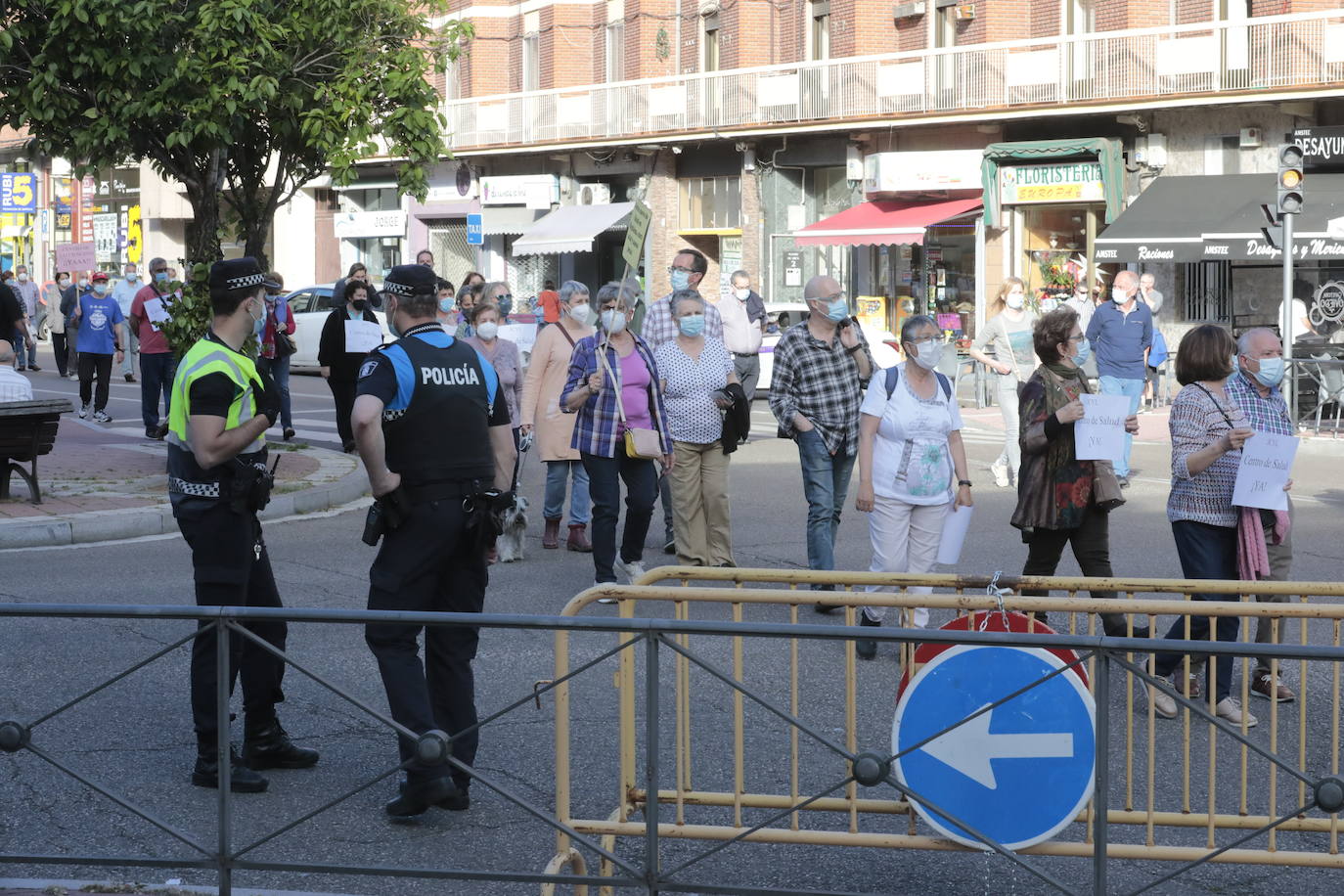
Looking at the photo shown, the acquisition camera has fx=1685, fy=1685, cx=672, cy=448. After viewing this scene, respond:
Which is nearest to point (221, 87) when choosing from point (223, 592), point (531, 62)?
point (223, 592)

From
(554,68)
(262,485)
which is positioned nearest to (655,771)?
(262,485)

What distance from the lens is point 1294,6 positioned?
25875 millimetres

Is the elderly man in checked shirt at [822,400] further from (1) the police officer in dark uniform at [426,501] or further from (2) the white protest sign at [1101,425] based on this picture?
(1) the police officer in dark uniform at [426,501]

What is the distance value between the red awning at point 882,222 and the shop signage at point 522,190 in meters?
8.58

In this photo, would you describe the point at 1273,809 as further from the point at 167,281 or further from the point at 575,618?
the point at 167,281

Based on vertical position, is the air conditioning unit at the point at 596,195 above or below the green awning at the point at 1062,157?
above

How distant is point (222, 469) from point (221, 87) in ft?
31.3

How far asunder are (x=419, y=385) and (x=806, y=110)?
90.8 ft

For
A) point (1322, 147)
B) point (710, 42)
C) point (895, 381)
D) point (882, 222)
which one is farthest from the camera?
point (710, 42)

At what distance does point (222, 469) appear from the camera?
5602 millimetres

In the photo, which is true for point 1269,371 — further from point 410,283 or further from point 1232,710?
point 410,283

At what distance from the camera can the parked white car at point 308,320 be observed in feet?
93.4

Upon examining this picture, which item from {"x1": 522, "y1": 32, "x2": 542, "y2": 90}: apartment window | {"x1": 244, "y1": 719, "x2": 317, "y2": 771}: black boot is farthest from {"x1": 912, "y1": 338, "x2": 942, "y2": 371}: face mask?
{"x1": 522, "y1": 32, "x2": 542, "y2": 90}: apartment window

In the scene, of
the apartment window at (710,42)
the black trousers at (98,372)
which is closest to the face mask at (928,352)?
the black trousers at (98,372)
